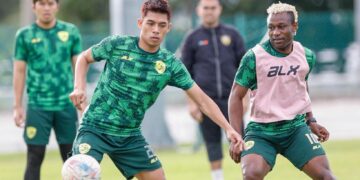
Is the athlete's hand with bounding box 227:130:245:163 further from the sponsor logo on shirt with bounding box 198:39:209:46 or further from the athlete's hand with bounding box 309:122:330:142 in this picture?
the sponsor logo on shirt with bounding box 198:39:209:46

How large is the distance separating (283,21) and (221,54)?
13.3 feet

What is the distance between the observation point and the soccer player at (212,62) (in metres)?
13.2

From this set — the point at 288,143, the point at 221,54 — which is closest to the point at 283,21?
the point at 288,143

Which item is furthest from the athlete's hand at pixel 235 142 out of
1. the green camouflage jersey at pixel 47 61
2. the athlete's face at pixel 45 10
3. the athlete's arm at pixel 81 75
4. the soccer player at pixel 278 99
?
the athlete's face at pixel 45 10

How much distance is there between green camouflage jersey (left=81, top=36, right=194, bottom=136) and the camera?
29.7 feet

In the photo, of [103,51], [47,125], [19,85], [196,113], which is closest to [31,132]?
[47,125]

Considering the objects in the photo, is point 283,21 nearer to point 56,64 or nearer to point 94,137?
point 94,137

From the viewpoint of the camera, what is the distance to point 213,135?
43.3 ft

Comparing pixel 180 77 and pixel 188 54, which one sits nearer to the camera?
pixel 180 77

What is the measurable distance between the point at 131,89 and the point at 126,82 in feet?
0.24

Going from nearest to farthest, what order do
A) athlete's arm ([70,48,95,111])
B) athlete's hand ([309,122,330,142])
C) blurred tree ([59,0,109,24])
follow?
athlete's arm ([70,48,95,111]) → athlete's hand ([309,122,330,142]) → blurred tree ([59,0,109,24])

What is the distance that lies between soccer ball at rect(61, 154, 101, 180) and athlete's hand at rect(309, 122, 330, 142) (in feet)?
7.44

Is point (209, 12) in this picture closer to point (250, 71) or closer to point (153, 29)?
point (250, 71)

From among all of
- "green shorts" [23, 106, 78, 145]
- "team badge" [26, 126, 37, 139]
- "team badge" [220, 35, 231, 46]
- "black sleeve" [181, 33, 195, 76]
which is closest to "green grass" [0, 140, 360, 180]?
"black sleeve" [181, 33, 195, 76]
